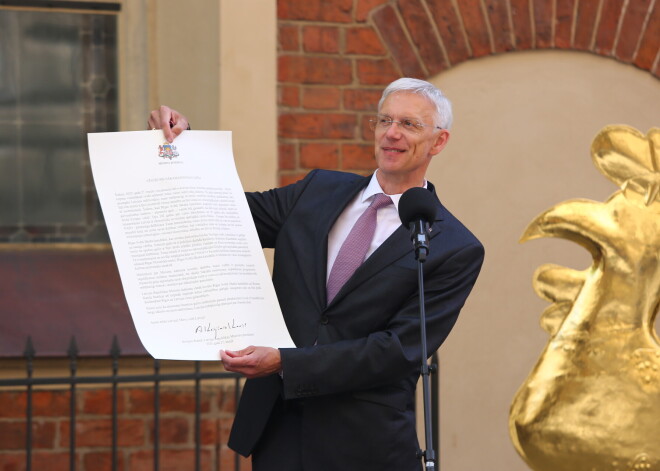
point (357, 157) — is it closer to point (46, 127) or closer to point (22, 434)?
point (46, 127)

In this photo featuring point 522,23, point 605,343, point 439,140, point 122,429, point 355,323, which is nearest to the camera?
point 355,323

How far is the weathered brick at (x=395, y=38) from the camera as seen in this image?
21.6 feet

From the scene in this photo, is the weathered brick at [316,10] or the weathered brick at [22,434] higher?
the weathered brick at [316,10]

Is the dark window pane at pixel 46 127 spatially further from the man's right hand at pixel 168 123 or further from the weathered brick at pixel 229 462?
the man's right hand at pixel 168 123

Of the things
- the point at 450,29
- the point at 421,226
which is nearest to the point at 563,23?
the point at 450,29

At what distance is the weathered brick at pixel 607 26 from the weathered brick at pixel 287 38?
165 cm

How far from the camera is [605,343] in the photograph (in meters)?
5.29

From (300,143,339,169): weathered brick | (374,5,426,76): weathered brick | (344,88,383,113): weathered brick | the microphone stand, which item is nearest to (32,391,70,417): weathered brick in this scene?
(300,143,339,169): weathered brick

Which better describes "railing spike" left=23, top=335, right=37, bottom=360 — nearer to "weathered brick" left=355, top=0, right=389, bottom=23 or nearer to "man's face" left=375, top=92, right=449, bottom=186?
"weathered brick" left=355, top=0, right=389, bottom=23

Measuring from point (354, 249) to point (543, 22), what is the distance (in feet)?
10.9

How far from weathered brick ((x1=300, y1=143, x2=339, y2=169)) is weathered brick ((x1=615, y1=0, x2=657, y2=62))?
5.55 ft

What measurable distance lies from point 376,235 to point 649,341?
1830 millimetres

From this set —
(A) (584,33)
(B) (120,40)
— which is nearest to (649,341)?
(A) (584,33)

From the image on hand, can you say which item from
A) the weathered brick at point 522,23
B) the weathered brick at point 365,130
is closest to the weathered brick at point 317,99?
the weathered brick at point 365,130
